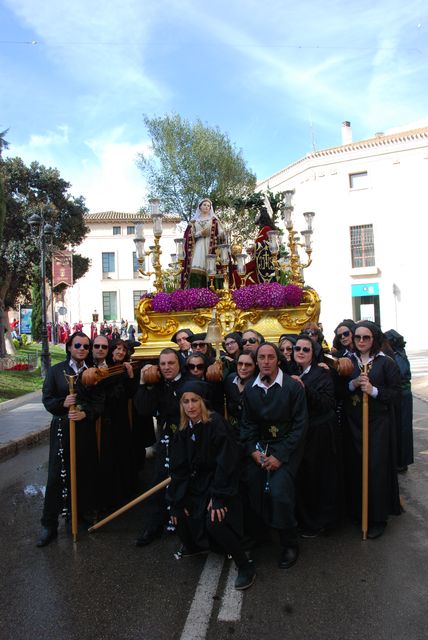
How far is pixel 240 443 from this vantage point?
13.5 feet

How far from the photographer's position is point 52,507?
14.9 ft

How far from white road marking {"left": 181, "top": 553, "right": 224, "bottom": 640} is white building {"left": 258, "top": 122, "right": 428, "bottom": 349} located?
26.1 meters

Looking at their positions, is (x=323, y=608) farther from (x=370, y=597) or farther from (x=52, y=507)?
(x=52, y=507)

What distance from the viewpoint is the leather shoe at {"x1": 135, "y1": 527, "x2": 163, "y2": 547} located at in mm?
4309

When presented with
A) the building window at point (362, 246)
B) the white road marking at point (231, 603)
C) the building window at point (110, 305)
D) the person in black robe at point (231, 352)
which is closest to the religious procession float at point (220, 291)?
the person in black robe at point (231, 352)

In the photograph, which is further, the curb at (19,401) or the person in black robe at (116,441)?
the curb at (19,401)

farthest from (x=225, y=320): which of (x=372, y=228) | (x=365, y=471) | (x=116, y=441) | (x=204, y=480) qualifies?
(x=372, y=228)

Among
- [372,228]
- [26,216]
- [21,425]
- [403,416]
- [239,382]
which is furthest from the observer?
[372,228]

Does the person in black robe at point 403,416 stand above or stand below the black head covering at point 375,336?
below

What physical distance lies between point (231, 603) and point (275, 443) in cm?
113

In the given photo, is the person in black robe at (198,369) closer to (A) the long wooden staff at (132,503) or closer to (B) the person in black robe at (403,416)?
(A) the long wooden staff at (132,503)

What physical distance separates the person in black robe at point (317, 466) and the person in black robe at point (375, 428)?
0.76 ft

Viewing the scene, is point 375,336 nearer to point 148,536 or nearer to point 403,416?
point 403,416

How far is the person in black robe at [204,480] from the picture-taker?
3629 millimetres
